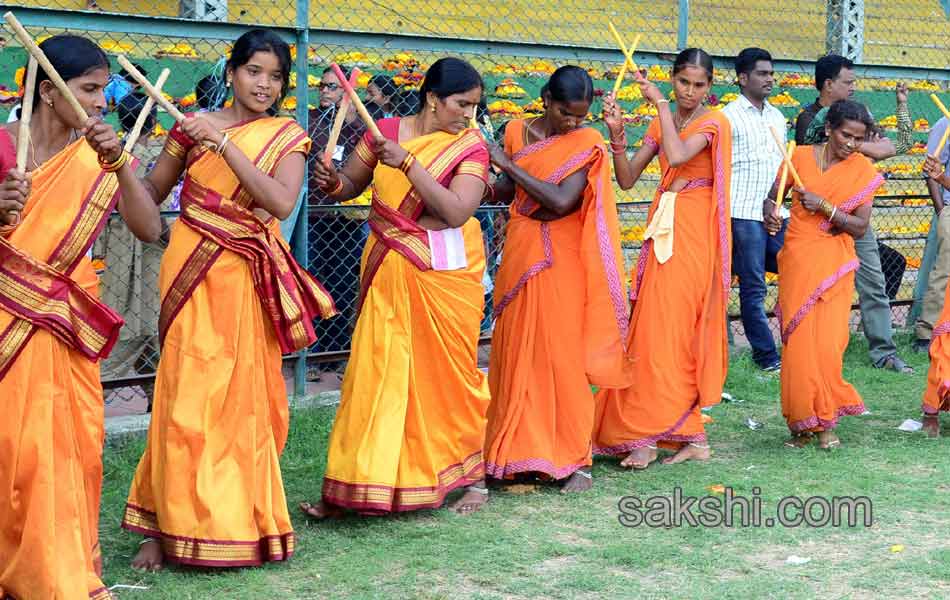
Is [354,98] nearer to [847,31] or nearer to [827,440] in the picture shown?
[827,440]

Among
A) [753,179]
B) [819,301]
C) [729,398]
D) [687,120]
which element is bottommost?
[729,398]

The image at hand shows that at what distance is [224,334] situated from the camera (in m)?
4.53

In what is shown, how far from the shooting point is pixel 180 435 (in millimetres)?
4465

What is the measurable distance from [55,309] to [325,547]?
156 centimetres

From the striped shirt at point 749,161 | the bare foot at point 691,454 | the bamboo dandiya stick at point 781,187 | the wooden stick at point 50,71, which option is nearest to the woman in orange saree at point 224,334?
the wooden stick at point 50,71

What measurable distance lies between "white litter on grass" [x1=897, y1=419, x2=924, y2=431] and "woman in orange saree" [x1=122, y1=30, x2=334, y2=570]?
3.85 metres

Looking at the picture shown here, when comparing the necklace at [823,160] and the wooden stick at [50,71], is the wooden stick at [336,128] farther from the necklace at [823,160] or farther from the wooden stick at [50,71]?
the necklace at [823,160]

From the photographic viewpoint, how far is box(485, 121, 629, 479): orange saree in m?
5.86

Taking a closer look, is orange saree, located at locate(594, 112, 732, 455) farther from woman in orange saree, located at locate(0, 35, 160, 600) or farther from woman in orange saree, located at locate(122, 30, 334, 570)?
woman in orange saree, located at locate(0, 35, 160, 600)

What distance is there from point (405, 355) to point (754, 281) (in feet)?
13.3

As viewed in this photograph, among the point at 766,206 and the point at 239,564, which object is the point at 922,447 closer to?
the point at 766,206

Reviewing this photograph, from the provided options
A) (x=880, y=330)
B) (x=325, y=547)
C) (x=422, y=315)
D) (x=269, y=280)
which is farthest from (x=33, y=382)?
(x=880, y=330)

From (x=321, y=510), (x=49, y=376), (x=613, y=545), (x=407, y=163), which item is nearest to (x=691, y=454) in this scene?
(x=613, y=545)

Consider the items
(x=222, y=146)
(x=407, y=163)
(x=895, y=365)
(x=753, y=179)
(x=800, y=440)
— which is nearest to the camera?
(x=222, y=146)
